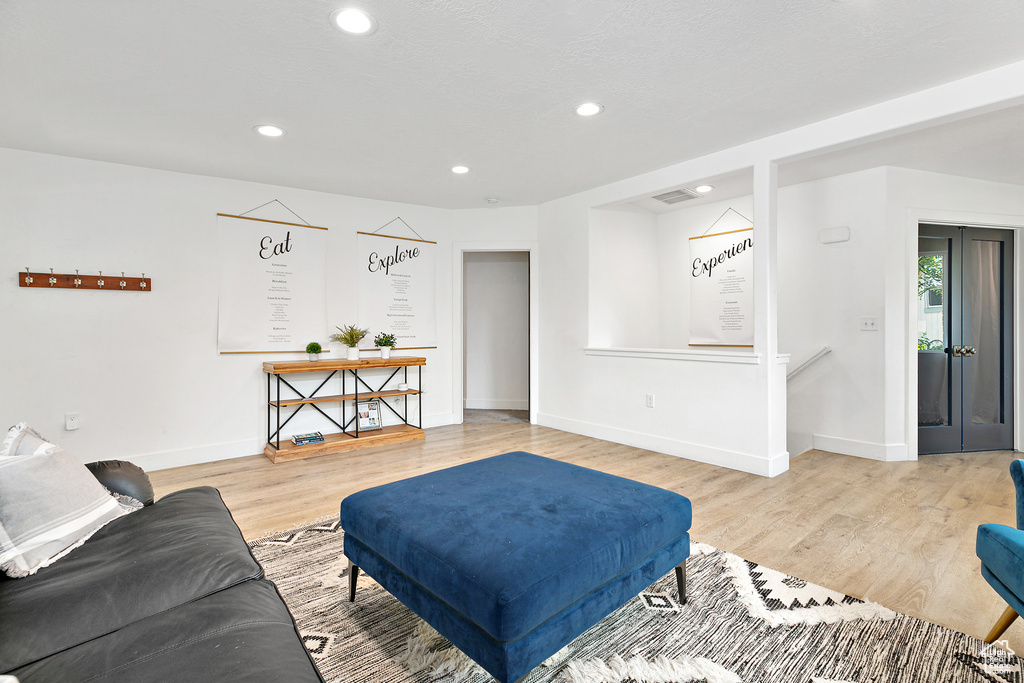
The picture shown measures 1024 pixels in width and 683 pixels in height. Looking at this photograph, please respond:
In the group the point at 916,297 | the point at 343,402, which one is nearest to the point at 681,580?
the point at 343,402

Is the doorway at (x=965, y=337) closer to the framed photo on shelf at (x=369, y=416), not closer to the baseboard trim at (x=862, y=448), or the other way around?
the baseboard trim at (x=862, y=448)

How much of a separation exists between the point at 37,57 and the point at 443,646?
3.16 meters

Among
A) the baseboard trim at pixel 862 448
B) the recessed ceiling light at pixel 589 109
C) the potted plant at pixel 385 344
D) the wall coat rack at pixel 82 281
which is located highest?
the recessed ceiling light at pixel 589 109

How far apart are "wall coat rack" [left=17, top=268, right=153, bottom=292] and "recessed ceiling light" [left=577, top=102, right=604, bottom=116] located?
3.53 metres

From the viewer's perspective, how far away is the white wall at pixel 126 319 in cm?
346

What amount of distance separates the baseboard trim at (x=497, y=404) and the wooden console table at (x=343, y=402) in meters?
1.71

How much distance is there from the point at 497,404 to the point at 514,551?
18.1 ft

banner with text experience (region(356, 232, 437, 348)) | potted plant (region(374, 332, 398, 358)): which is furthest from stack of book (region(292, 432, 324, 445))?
banner with text experience (region(356, 232, 437, 348))

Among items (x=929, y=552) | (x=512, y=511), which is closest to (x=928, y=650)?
(x=929, y=552)

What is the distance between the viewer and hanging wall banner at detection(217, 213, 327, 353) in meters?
4.18

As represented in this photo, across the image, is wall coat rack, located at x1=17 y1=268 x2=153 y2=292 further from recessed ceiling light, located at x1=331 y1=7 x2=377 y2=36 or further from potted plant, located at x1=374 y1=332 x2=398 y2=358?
recessed ceiling light, located at x1=331 y1=7 x2=377 y2=36

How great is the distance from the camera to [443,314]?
5449 millimetres

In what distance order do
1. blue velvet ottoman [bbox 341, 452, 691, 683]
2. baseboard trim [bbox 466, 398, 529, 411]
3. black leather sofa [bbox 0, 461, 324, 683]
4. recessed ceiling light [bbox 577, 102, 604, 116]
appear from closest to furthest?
black leather sofa [bbox 0, 461, 324, 683] < blue velvet ottoman [bbox 341, 452, 691, 683] < recessed ceiling light [bbox 577, 102, 604, 116] < baseboard trim [bbox 466, 398, 529, 411]

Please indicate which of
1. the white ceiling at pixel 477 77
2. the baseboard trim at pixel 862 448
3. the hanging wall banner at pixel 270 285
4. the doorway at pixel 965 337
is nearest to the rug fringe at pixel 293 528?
the hanging wall banner at pixel 270 285
